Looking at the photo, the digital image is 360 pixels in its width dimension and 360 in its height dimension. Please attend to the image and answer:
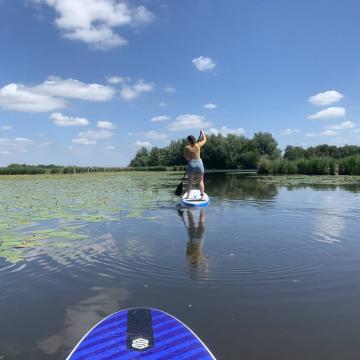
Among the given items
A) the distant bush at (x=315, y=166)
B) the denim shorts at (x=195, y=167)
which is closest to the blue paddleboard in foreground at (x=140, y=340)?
the denim shorts at (x=195, y=167)

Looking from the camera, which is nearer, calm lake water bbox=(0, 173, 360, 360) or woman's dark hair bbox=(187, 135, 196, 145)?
calm lake water bbox=(0, 173, 360, 360)

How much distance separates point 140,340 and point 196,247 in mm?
4651

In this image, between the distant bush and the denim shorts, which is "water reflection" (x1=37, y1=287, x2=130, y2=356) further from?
the distant bush

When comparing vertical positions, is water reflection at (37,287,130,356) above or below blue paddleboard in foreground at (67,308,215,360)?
below

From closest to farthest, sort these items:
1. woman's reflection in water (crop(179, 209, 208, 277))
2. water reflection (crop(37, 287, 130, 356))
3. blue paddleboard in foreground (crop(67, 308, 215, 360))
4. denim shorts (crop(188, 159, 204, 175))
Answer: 1. blue paddleboard in foreground (crop(67, 308, 215, 360))
2. water reflection (crop(37, 287, 130, 356))
3. woman's reflection in water (crop(179, 209, 208, 277))
4. denim shorts (crop(188, 159, 204, 175))

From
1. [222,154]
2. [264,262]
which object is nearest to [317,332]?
[264,262]

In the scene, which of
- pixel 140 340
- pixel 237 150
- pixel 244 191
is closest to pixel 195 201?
pixel 244 191

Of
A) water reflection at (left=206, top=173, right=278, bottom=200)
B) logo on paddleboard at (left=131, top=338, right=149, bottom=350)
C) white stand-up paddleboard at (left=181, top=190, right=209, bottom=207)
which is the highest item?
white stand-up paddleboard at (left=181, top=190, right=209, bottom=207)

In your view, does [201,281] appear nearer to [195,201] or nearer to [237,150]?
[195,201]

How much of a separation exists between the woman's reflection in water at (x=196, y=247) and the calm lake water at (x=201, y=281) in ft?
0.08

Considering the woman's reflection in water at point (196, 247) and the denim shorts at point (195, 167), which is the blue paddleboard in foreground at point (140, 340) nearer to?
the woman's reflection in water at point (196, 247)

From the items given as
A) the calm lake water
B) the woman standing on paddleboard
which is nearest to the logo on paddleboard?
the calm lake water

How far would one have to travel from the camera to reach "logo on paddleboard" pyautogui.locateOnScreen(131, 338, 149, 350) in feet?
11.7

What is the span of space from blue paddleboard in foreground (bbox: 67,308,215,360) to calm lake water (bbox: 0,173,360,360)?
0.37 m
